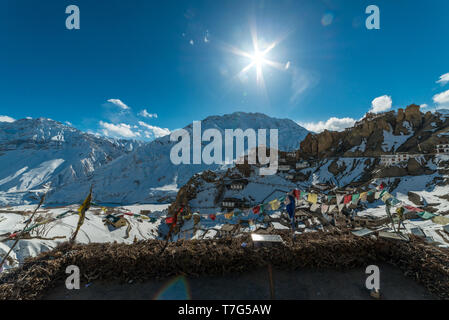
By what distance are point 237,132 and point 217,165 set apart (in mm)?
59158

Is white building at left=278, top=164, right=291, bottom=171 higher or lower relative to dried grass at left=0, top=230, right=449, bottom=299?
higher

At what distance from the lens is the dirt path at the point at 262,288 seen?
4266mm

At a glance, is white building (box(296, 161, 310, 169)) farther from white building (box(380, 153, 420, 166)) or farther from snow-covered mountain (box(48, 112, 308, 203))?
snow-covered mountain (box(48, 112, 308, 203))

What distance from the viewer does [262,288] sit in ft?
14.6

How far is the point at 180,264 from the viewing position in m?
4.85

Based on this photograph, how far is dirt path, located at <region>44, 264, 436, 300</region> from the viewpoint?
14.0 ft
